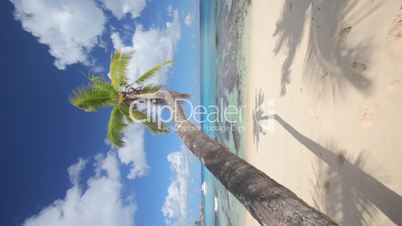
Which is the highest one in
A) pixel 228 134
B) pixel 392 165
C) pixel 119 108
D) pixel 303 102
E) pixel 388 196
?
pixel 119 108

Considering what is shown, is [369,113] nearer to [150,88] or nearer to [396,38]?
[396,38]

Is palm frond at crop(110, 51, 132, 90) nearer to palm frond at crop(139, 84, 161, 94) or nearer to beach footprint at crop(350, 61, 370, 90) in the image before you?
palm frond at crop(139, 84, 161, 94)

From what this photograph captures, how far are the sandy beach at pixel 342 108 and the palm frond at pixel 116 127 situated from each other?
5.86 metres

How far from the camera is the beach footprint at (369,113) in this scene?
504 centimetres

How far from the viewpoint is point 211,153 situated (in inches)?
182

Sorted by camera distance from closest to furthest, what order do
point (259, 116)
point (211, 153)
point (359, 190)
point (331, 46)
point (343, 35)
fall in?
A: point (211, 153)
point (359, 190)
point (343, 35)
point (331, 46)
point (259, 116)

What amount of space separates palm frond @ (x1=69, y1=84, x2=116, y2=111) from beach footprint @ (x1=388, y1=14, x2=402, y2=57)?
9442mm

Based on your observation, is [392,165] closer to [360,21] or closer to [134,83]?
[360,21]

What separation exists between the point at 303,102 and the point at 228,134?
13.3m

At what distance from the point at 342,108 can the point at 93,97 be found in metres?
8.68

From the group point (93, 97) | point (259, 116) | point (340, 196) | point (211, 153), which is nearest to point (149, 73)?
point (93, 97)

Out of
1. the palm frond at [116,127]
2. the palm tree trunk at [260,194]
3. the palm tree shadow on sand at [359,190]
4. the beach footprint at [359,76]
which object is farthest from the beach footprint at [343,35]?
the palm frond at [116,127]

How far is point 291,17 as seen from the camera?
348 inches

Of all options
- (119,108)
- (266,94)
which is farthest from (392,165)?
(119,108)
